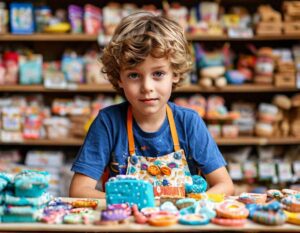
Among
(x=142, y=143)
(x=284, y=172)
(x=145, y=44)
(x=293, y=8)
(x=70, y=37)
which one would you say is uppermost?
(x=293, y=8)

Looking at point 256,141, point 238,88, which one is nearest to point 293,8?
point 238,88

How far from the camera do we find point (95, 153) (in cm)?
202

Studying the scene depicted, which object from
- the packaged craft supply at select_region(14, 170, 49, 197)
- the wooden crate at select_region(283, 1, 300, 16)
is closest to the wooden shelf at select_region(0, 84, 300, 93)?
the wooden crate at select_region(283, 1, 300, 16)

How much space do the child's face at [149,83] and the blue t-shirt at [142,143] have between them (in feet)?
0.59

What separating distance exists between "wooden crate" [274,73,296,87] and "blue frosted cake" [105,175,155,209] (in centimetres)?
288

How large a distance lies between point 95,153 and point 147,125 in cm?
23

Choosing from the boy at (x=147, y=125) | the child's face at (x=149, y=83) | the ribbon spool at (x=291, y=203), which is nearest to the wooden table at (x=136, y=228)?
the ribbon spool at (x=291, y=203)

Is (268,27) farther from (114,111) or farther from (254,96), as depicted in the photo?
(114,111)

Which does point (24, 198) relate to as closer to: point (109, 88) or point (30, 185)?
point (30, 185)

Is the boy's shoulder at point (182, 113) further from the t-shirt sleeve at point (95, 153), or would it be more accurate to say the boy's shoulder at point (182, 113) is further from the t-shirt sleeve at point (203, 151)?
the t-shirt sleeve at point (95, 153)

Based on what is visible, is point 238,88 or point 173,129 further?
point 238,88

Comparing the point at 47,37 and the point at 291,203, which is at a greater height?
the point at 47,37

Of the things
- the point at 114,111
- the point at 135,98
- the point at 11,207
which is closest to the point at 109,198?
the point at 11,207

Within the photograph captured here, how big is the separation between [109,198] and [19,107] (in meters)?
2.90
